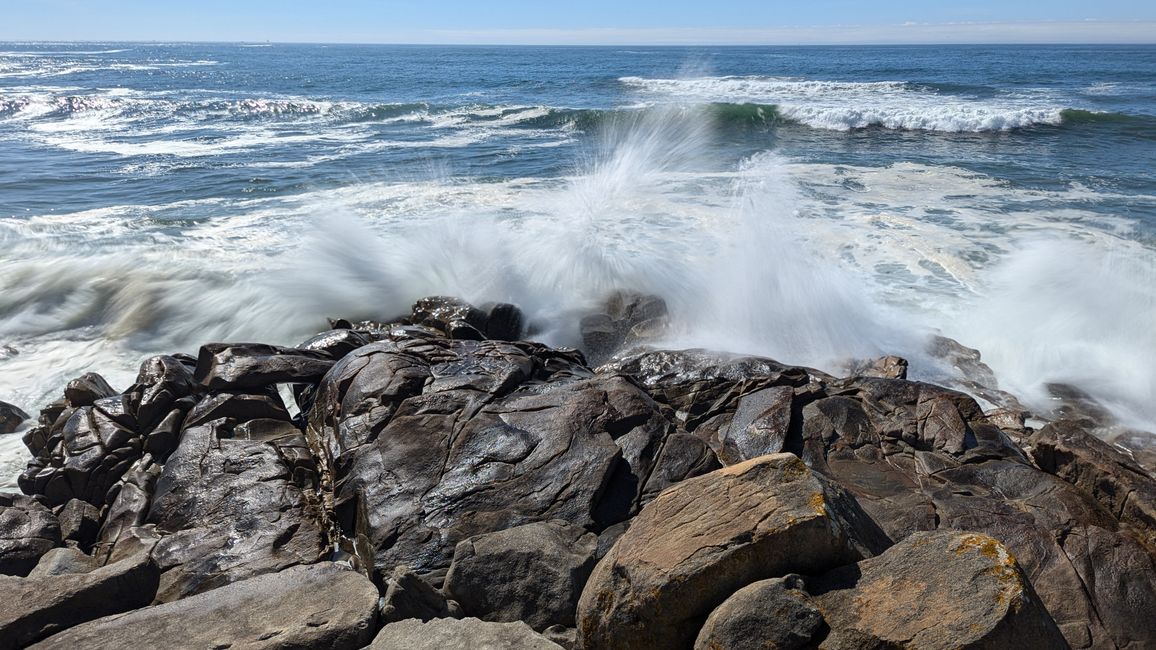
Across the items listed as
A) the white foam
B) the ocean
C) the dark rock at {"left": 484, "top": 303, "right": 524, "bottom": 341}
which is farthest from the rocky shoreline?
the white foam

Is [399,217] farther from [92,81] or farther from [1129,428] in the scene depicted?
[92,81]

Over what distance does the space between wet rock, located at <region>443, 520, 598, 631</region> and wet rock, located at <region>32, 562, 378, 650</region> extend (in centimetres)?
43

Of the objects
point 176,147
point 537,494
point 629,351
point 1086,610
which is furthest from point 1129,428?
point 176,147

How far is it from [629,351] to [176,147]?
18.0 metres

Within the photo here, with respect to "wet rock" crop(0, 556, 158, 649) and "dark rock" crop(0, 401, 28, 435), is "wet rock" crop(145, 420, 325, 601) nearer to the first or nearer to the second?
"wet rock" crop(0, 556, 158, 649)

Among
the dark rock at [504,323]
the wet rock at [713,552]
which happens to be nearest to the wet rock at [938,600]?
the wet rock at [713,552]

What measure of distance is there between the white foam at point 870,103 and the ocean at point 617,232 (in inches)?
8.2

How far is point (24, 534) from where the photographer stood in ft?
15.0

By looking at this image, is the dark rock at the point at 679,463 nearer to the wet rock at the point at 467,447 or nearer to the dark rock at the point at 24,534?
the wet rock at the point at 467,447

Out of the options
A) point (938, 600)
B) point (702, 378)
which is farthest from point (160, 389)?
point (938, 600)

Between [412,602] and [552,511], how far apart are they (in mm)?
1003

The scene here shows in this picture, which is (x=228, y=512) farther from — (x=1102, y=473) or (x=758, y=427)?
(x=1102, y=473)

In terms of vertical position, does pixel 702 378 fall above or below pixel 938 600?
below

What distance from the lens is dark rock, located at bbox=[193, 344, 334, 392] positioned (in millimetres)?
5770
